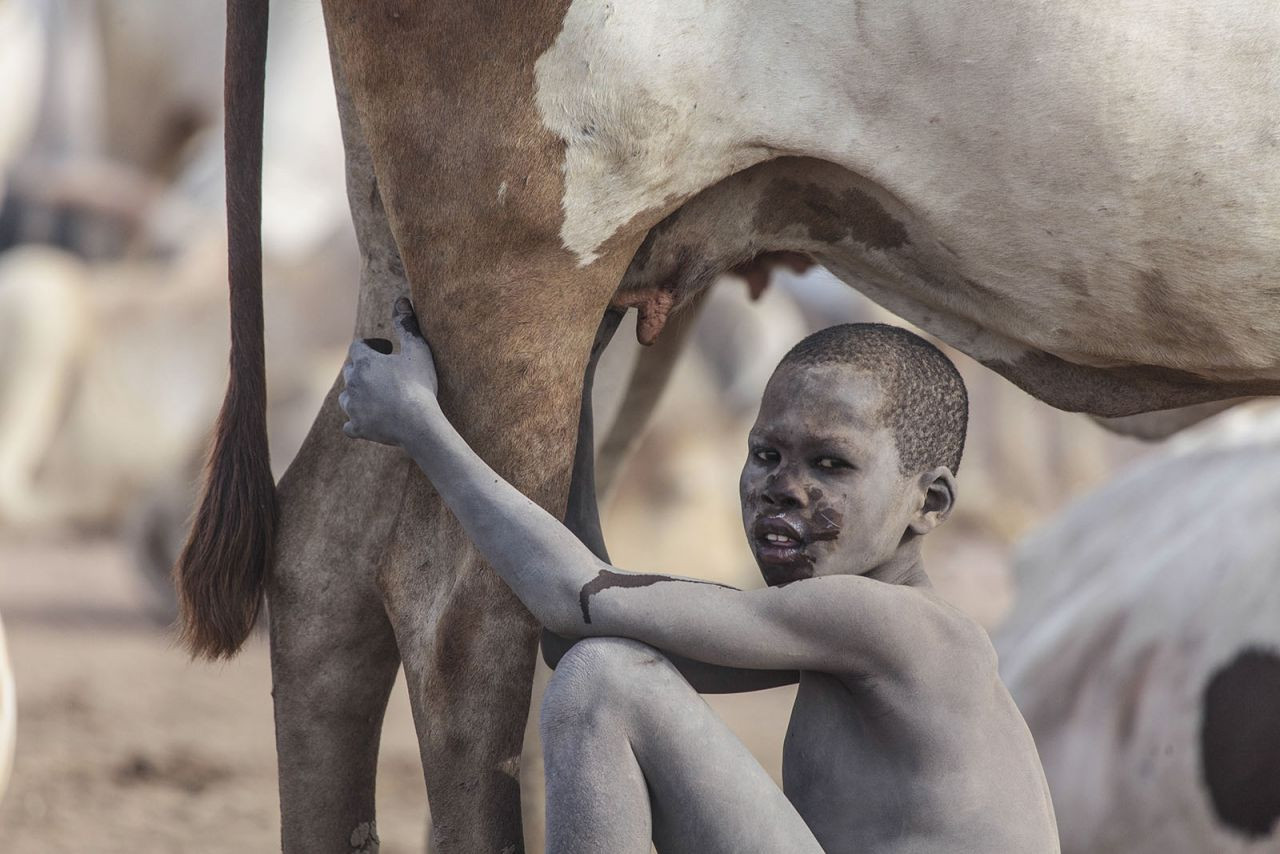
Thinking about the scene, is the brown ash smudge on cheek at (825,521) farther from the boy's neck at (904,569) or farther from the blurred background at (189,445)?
the blurred background at (189,445)

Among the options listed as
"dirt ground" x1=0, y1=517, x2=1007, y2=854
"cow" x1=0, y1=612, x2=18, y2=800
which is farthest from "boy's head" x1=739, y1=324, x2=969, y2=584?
"cow" x1=0, y1=612, x2=18, y2=800

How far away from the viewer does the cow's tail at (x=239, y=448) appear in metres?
1.61

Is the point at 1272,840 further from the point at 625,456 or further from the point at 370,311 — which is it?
the point at 370,311

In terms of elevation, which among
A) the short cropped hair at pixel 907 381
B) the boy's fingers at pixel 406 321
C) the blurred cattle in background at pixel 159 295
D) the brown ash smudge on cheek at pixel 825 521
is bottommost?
the brown ash smudge on cheek at pixel 825 521

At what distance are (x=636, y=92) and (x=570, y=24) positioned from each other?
0.26 ft

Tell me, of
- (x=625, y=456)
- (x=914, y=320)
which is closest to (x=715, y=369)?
(x=625, y=456)

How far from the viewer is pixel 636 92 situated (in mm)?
1381

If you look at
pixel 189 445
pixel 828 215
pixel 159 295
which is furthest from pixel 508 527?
pixel 159 295

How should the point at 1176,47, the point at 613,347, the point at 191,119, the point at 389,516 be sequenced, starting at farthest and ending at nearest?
1. the point at 191,119
2. the point at 613,347
3. the point at 389,516
4. the point at 1176,47

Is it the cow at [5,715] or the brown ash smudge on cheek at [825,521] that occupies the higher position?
the brown ash smudge on cheek at [825,521]

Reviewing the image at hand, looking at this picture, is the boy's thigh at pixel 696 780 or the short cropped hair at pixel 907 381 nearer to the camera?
the boy's thigh at pixel 696 780

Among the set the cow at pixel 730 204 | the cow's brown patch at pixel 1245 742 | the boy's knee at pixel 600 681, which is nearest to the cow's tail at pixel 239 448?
the cow at pixel 730 204

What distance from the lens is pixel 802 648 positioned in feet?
4.38

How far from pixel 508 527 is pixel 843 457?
292 mm
